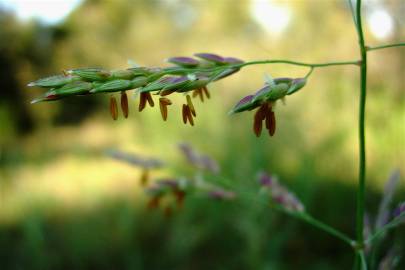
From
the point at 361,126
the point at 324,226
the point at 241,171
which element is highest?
the point at 361,126

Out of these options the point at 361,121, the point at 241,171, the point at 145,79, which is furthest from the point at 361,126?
the point at 241,171

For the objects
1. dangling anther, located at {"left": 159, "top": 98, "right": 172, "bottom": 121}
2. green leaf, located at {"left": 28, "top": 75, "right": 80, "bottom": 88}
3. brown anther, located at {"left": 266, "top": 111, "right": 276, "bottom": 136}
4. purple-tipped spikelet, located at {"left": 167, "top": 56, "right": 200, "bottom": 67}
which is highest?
purple-tipped spikelet, located at {"left": 167, "top": 56, "right": 200, "bottom": 67}

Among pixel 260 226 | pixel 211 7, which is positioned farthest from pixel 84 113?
pixel 260 226

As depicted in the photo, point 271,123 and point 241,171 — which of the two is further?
point 241,171

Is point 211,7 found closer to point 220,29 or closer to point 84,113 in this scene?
point 220,29

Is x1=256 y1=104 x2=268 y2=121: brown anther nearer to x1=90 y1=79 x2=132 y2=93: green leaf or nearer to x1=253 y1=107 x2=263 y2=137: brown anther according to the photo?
x1=253 y1=107 x2=263 y2=137: brown anther

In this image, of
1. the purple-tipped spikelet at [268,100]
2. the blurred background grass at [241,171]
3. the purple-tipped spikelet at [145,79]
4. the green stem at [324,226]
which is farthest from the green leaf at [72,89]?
the blurred background grass at [241,171]

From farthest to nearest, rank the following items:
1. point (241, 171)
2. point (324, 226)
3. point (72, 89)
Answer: point (241, 171) → point (324, 226) → point (72, 89)

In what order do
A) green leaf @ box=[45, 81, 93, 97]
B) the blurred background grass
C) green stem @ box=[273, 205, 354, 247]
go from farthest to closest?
the blurred background grass → green stem @ box=[273, 205, 354, 247] → green leaf @ box=[45, 81, 93, 97]

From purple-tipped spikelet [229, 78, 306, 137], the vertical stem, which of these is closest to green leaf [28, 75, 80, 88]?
purple-tipped spikelet [229, 78, 306, 137]

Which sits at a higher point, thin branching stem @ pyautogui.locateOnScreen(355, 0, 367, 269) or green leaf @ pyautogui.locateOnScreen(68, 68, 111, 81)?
green leaf @ pyautogui.locateOnScreen(68, 68, 111, 81)

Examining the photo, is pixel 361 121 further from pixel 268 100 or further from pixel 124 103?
pixel 124 103
